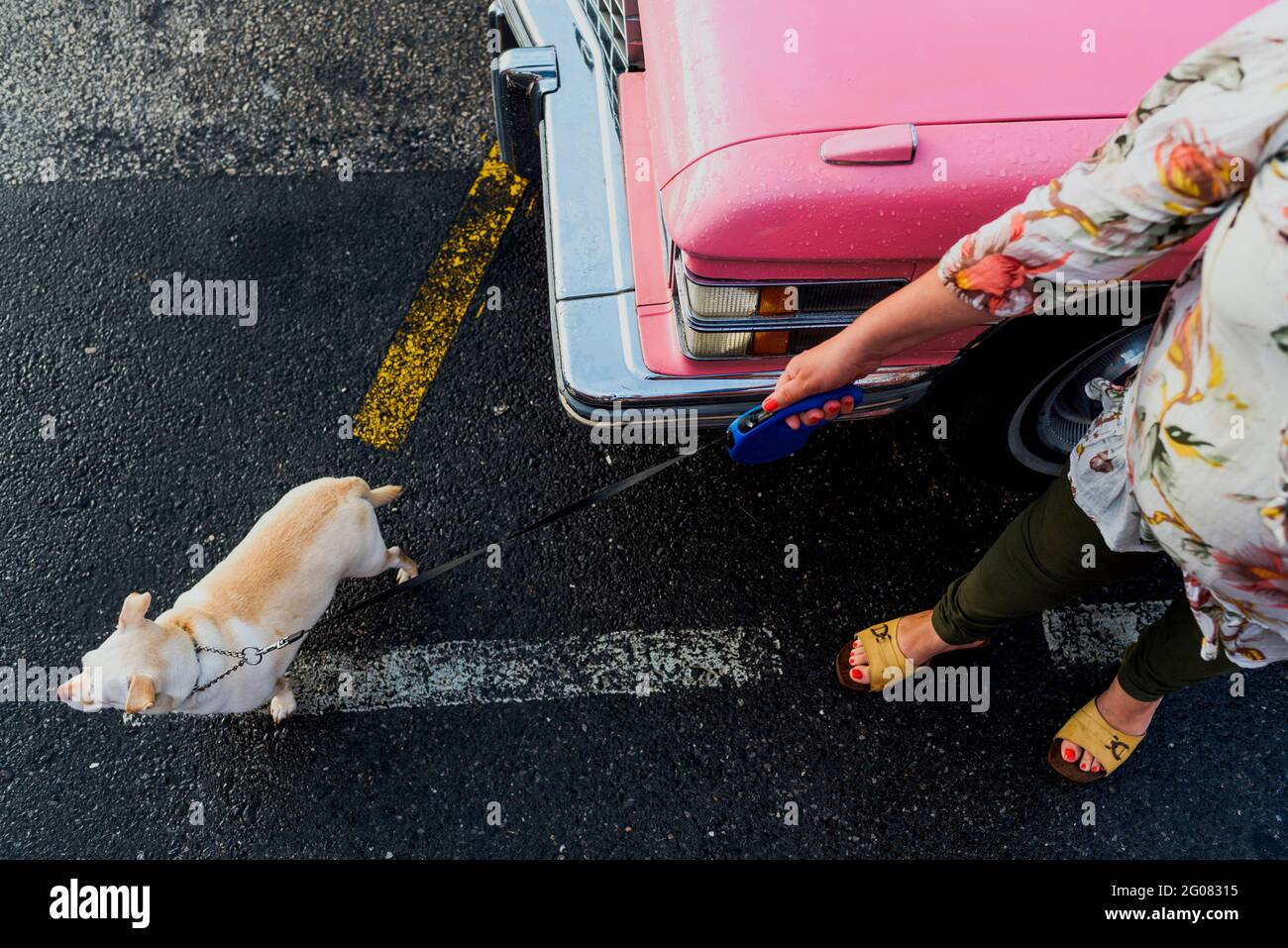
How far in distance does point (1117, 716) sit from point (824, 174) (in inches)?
64.6

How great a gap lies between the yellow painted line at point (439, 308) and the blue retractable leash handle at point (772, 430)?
1386mm

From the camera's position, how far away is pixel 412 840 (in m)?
2.51

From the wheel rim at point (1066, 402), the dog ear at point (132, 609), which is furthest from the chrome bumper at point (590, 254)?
the dog ear at point (132, 609)

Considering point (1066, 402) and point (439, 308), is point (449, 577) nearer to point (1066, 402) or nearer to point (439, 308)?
point (439, 308)

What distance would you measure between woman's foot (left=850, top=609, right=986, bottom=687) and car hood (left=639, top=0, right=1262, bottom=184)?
131 cm

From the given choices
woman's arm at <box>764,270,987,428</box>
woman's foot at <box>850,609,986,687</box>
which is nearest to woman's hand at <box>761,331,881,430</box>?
woman's arm at <box>764,270,987,428</box>

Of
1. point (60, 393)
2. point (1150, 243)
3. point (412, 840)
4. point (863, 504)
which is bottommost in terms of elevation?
point (412, 840)

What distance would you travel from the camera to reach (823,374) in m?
1.73

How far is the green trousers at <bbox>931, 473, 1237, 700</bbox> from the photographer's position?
72.8 inches

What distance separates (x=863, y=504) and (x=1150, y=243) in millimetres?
1666

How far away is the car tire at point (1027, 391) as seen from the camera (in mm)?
2148

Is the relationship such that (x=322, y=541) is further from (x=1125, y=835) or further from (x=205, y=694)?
(x=1125, y=835)

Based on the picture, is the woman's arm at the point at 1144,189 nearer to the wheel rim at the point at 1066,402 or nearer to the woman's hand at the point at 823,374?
the woman's hand at the point at 823,374
